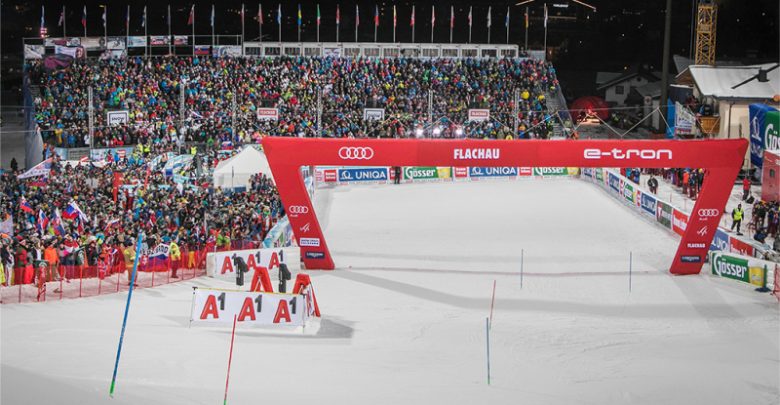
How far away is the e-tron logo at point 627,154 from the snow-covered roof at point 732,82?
769 inches

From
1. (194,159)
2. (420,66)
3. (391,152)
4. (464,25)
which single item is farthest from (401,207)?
(464,25)

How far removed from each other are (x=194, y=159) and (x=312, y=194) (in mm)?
4433

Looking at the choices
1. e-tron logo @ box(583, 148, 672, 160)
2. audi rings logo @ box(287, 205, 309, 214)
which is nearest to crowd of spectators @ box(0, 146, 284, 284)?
audi rings logo @ box(287, 205, 309, 214)

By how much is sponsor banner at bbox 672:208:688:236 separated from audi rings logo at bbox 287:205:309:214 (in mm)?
11205

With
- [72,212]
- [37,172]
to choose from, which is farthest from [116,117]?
[72,212]

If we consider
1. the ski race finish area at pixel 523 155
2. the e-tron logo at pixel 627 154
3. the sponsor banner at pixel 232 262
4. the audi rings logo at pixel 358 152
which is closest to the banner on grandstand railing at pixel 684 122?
the ski race finish area at pixel 523 155

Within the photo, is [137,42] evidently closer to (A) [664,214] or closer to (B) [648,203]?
(B) [648,203]

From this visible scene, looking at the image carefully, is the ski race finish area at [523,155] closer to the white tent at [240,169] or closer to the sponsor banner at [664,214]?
the sponsor banner at [664,214]

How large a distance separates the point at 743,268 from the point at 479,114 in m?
21.5

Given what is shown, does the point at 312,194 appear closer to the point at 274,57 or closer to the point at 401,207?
the point at 401,207

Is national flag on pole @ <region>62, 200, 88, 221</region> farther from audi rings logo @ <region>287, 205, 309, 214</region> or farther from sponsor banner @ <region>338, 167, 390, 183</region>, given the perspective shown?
sponsor banner @ <region>338, 167, 390, 183</region>

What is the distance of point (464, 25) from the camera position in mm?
69500

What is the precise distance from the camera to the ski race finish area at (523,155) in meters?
20.0

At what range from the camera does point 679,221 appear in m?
26.3
